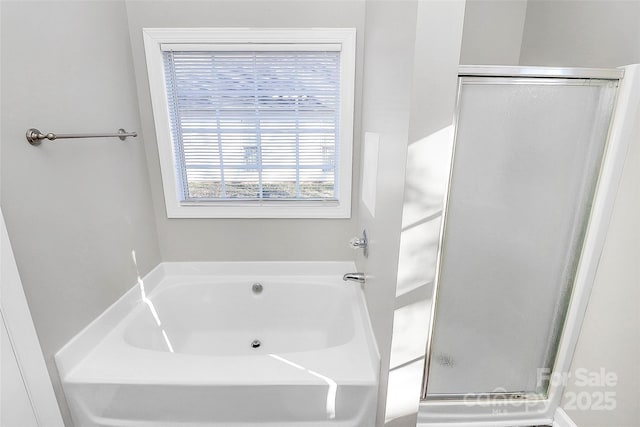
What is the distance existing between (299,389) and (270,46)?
182cm

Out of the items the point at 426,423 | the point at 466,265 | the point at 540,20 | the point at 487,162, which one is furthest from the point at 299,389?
the point at 540,20

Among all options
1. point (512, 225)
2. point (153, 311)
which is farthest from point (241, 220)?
point (512, 225)

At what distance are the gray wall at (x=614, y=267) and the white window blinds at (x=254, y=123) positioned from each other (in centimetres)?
119

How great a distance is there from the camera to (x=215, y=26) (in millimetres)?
1783

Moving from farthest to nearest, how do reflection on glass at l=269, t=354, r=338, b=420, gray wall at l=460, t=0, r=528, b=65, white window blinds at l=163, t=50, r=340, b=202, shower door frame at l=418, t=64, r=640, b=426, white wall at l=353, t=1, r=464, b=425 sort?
white window blinds at l=163, t=50, r=340, b=202
gray wall at l=460, t=0, r=528, b=65
reflection on glass at l=269, t=354, r=338, b=420
shower door frame at l=418, t=64, r=640, b=426
white wall at l=353, t=1, r=464, b=425

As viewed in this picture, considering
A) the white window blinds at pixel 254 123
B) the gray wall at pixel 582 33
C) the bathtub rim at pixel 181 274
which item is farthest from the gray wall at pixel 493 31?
the bathtub rim at pixel 181 274

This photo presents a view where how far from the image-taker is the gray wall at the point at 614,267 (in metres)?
1.14

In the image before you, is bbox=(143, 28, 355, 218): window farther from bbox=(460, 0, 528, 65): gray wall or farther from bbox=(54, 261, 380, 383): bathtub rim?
bbox=(460, 0, 528, 65): gray wall

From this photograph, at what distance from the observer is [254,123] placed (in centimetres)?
195

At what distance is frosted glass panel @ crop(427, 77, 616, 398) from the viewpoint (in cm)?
116

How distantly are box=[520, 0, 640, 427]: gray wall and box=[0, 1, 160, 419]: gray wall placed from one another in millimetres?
2241

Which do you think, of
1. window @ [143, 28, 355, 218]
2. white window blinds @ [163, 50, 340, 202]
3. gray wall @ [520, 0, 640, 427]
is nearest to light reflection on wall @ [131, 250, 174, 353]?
window @ [143, 28, 355, 218]

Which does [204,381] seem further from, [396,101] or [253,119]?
[253,119]

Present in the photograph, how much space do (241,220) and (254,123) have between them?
663 mm
